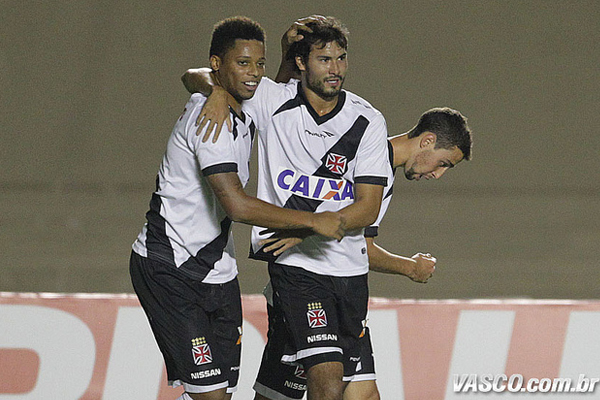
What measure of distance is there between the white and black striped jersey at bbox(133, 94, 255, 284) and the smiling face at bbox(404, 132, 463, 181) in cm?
85

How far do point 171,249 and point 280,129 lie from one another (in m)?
0.64

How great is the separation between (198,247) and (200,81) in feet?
2.15

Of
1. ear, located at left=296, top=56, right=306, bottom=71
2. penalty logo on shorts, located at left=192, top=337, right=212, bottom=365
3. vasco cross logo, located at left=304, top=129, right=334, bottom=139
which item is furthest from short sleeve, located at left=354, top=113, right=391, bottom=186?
penalty logo on shorts, located at left=192, top=337, right=212, bottom=365

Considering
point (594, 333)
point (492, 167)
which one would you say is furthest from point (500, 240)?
point (594, 333)

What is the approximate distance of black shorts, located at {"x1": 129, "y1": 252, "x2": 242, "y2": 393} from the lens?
300cm

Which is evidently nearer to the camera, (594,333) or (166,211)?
(166,211)

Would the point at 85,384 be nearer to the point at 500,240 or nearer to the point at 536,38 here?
the point at 500,240

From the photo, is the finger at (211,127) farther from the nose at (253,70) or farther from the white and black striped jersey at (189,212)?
the nose at (253,70)

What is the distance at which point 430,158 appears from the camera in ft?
11.4

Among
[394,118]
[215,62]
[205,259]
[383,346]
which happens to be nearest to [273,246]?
[205,259]

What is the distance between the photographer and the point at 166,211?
9.91ft

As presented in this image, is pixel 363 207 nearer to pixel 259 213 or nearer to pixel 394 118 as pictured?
pixel 259 213

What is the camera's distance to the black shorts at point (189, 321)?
9.85 feet

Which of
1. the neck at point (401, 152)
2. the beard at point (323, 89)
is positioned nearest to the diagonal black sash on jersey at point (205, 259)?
the beard at point (323, 89)
